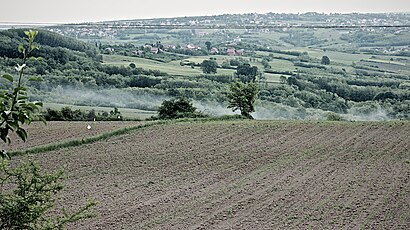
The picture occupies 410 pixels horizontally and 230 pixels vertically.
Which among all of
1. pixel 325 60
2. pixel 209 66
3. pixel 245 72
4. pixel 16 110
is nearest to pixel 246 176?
pixel 16 110

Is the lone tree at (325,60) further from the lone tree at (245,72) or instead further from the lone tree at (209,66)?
the lone tree at (209,66)

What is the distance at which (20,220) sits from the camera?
573 cm

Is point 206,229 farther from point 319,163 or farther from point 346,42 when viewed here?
point 346,42

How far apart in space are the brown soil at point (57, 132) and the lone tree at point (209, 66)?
→ 119 ft

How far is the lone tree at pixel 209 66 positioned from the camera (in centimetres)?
6532

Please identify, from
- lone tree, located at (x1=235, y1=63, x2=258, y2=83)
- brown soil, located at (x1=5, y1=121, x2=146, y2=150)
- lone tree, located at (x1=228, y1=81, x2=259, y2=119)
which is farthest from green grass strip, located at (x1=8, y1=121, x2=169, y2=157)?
lone tree, located at (x1=235, y1=63, x2=258, y2=83)

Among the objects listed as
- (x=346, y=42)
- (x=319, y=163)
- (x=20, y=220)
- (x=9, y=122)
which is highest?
(x=9, y=122)

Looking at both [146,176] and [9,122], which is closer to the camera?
[9,122]

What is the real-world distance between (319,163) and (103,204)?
8.11 metres

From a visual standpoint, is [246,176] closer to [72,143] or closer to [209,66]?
[72,143]

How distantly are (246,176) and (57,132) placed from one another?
10892mm

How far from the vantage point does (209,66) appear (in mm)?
65562

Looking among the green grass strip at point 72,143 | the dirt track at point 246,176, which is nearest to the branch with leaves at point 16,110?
the dirt track at point 246,176

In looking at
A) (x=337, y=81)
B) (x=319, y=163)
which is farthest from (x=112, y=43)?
(x=319, y=163)
